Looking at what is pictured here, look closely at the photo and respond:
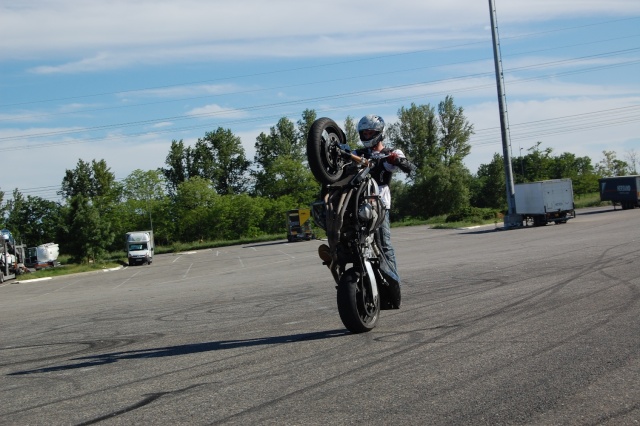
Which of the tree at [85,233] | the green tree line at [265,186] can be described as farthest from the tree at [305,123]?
the tree at [85,233]

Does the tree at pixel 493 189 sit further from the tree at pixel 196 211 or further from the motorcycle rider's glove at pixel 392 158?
the motorcycle rider's glove at pixel 392 158

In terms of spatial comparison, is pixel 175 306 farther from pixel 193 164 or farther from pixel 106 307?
pixel 193 164

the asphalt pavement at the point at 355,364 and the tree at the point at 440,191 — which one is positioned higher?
the tree at the point at 440,191

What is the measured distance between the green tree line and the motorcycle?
312ft

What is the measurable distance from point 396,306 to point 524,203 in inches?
1660

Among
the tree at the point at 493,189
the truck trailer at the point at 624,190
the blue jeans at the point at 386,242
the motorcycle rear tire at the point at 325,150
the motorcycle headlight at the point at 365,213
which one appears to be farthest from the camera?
the tree at the point at 493,189

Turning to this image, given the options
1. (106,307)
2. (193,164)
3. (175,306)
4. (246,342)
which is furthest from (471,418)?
(193,164)

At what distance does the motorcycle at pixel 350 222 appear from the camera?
7.80 metres

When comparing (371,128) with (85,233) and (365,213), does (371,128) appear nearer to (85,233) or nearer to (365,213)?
(365,213)

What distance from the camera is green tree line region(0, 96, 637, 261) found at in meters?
109

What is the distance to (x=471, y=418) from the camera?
4523mm

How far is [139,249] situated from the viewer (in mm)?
62188

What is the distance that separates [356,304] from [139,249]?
56689 millimetres

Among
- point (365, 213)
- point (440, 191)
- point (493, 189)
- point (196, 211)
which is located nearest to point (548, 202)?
point (365, 213)
